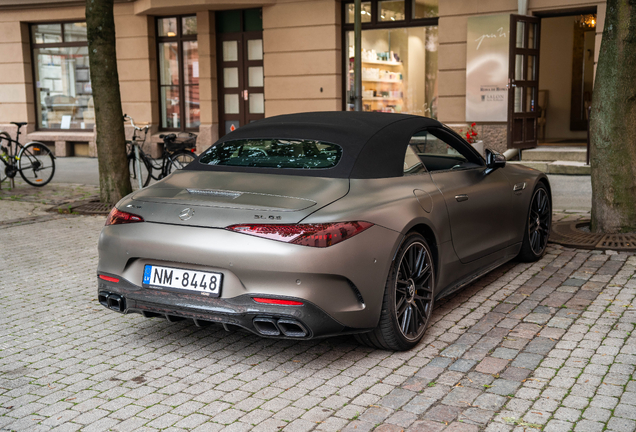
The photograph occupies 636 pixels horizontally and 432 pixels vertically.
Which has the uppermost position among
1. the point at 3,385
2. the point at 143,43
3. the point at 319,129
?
the point at 143,43

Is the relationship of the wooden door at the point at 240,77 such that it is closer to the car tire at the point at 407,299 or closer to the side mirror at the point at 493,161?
the side mirror at the point at 493,161

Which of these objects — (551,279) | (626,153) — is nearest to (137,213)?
(551,279)

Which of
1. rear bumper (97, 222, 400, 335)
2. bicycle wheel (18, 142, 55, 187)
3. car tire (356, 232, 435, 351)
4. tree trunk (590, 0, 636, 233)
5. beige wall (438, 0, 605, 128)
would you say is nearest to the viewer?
rear bumper (97, 222, 400, 335)

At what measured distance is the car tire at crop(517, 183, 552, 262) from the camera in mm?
6426

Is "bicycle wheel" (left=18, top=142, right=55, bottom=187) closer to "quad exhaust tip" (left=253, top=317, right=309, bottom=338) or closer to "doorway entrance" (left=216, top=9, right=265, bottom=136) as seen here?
"doorway entrance" (left=216, top=9, right=265, bottom=136)

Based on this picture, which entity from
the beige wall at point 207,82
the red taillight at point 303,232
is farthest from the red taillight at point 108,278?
the beige wall at point 207,82

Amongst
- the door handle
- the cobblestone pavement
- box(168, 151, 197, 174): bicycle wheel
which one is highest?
the door handle

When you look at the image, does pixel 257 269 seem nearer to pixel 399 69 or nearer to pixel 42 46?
pixel 399 69

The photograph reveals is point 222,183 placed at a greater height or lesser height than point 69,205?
greater

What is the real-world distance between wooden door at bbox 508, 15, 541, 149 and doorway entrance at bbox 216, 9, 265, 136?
6565 millimetres

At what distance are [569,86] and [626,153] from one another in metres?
12.0

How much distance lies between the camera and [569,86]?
727 inches

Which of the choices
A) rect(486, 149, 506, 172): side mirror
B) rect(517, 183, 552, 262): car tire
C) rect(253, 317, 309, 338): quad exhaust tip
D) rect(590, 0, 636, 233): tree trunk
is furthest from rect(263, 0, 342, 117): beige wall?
rect(253, 317, 309, 338): quad exhaust tip

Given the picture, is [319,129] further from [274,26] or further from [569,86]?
[569,86]
